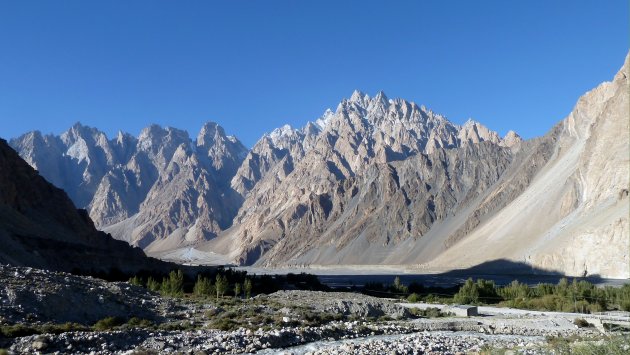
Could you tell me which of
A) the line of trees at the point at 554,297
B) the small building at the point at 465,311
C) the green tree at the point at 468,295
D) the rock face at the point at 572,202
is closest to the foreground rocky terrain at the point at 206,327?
the small building at the point at 465,311

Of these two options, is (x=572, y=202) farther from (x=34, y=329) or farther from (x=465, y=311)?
(x=34, y=329)

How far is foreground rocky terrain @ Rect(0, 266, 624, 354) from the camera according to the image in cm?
2636

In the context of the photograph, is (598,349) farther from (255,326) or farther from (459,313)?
(459,313)

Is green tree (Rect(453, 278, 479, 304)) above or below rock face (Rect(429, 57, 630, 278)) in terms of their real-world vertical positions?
below

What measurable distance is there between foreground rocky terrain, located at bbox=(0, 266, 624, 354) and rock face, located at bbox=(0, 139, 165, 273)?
32.0 metres

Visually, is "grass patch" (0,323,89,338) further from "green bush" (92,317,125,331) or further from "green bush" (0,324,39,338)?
"green bush" (92,317,125,331)

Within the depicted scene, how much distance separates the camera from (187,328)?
33.0m

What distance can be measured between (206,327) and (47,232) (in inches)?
2693

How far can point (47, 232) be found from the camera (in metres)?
91.3

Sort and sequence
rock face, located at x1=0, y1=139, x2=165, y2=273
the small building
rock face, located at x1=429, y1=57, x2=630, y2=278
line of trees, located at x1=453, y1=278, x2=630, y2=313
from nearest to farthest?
the small building
line of trees, located at x1=453, y1=278, x2=630, y2=313
rock face, located at x1=0, y1=139, x2=165, y2=273
rock face, located at x1=429, y1=57, x2=630, y2=278

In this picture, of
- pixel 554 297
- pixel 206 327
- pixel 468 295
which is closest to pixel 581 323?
pixel 554 297

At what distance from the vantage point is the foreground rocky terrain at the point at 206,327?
26359 millimetres

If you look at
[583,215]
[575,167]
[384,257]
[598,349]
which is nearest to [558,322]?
[598,349]

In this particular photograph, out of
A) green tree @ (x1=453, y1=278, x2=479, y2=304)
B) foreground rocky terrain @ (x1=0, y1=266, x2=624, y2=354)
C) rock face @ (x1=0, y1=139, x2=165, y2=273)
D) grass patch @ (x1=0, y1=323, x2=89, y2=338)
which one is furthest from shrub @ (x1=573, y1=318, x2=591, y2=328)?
rock face @ (x1=0, y1=139, x2=165, y2=273)
